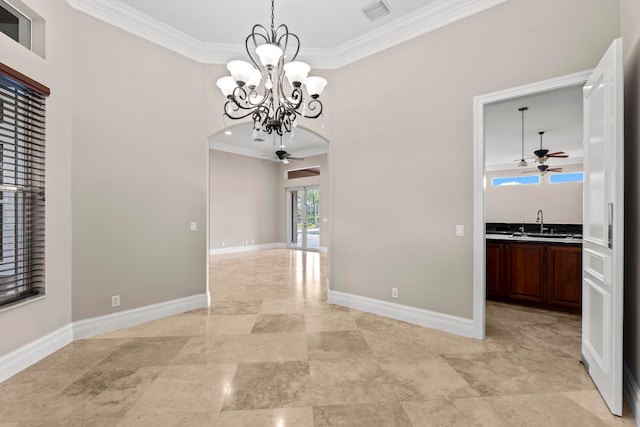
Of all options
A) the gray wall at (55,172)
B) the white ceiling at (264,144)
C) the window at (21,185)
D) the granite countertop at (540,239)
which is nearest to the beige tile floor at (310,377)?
the gray wall at (55,172)

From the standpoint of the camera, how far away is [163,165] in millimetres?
3715

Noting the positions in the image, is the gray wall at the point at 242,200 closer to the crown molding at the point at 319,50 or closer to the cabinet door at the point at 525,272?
the crown molding at the point at 319,50

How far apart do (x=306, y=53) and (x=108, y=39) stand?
2385 mm

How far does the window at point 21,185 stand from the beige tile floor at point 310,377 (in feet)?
2.62

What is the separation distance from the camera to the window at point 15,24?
250 cm

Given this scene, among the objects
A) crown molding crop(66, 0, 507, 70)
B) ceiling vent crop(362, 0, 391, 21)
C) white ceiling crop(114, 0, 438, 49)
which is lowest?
crown molding crop(66, 0, 507, 70)

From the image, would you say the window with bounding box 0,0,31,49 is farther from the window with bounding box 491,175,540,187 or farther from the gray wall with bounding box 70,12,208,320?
the window with bounding box 491,175,540,187

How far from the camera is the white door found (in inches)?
73.7

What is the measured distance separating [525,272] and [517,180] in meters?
7.16

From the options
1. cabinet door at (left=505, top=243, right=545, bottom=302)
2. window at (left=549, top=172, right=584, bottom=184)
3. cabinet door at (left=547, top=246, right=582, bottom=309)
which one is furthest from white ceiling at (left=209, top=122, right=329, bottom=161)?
window at (left=549, top=172, right=584, bottom=184)

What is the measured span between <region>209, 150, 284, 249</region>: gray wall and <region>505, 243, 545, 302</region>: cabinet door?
8.13 m

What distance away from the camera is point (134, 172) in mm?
3461

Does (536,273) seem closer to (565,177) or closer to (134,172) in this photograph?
(134,172)

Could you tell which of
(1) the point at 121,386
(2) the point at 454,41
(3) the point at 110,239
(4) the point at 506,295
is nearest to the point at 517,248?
(4) the point at 506,295
